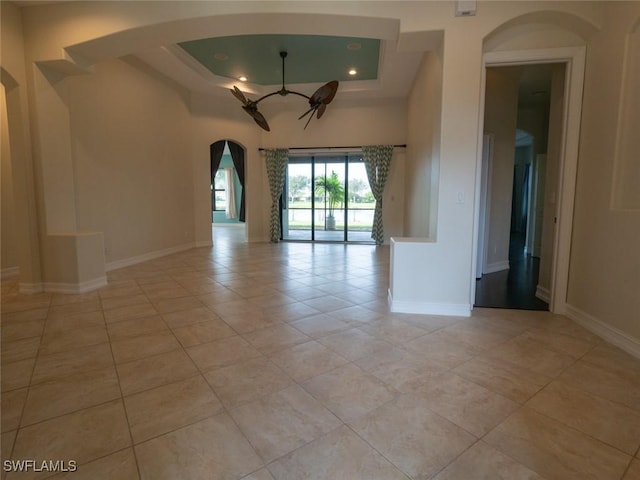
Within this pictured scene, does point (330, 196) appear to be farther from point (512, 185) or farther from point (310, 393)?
point (310, 393)

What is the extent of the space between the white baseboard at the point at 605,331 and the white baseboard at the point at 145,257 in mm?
5903

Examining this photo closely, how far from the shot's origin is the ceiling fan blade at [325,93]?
4.66 metres

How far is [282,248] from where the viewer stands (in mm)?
7379

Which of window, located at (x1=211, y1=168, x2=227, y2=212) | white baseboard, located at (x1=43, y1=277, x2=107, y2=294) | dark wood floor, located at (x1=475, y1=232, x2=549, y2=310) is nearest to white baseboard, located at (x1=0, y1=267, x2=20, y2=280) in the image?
white baseboard, located at (x1=43, y1=277, x2=107, y2=294)

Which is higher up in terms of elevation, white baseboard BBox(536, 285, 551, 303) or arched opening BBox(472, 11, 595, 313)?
arched opening BBox(472, 11, 595, 313)

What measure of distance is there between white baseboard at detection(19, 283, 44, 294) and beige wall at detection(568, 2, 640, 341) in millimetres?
5825

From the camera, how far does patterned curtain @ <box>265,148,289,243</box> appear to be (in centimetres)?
809

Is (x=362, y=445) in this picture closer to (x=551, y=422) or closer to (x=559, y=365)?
(x=551, y=422)

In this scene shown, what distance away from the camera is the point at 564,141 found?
3.12m

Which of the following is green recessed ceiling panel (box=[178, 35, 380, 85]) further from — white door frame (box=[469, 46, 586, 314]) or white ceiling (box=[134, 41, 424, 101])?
white door frame (box=[469, 46, 586, 314])

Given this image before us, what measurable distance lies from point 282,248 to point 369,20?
5018 millimetres

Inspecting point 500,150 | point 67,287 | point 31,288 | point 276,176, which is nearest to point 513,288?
point 500,150

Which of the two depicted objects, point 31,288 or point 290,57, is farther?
point 290,57

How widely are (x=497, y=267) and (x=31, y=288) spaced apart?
6446 mm
